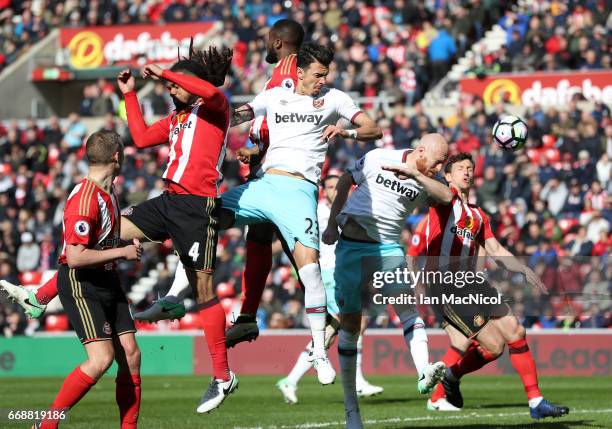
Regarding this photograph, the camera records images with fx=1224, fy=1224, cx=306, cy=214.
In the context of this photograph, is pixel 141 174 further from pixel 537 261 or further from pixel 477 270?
pixel 477 270

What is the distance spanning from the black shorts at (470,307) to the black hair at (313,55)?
2.88 metres

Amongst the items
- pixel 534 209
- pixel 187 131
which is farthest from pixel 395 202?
pixel 534 209

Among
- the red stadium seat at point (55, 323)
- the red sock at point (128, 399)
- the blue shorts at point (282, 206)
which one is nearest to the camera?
the red sock at point (128, 399)

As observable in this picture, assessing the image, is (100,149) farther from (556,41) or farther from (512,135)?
(556,41)

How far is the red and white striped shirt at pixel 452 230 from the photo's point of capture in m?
12.2

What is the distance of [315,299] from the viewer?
10.5m

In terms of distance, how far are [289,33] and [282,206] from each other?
1729 millimetres

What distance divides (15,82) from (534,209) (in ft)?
59.5

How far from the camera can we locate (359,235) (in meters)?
11.1

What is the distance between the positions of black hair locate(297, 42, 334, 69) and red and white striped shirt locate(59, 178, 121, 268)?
216 cm

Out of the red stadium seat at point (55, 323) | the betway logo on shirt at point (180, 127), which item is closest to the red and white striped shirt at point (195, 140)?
the betway logo on shirt at point (180, 127)

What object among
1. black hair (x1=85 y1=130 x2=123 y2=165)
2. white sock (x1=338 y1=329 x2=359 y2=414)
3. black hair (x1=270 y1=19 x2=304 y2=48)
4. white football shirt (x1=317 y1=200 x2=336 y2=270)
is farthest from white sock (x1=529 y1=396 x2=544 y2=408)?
black hair (x1=85 y1=130 x2=123 y2=165)

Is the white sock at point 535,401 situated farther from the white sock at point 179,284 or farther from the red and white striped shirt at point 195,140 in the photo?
the red and white striped shirt at point 195,140

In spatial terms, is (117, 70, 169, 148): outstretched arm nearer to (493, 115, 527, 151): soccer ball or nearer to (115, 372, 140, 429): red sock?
→ (115, 372, 140, 429): red sock
